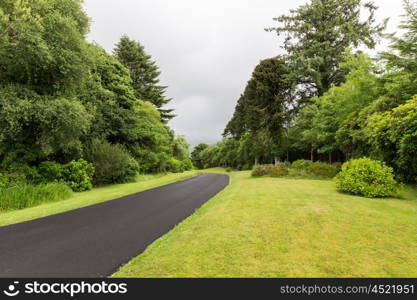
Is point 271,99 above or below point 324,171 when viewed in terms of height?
above

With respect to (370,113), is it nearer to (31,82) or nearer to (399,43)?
(399,43)

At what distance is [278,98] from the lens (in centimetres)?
2395

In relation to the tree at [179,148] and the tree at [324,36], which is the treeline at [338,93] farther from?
the tree at [179,148]

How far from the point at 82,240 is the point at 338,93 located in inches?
682

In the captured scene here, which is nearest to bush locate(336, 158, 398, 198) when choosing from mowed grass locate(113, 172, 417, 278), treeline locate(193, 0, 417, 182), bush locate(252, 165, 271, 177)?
treeline locate(193, 0, 417, 182)

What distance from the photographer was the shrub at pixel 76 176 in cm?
1209

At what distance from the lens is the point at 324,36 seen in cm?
2162

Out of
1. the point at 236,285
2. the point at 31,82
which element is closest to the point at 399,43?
the point at 236,285

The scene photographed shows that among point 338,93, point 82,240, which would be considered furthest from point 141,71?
point 82,240

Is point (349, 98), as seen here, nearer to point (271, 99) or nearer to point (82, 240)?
point (271, 99)

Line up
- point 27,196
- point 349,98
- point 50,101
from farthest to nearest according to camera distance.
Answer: point 349,98, point 50,101, point 27,196

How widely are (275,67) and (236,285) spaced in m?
25.6

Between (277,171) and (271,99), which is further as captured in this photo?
(271,99)

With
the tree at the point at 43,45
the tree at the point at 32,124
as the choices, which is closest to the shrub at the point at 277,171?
the tree at the point at 32,124
